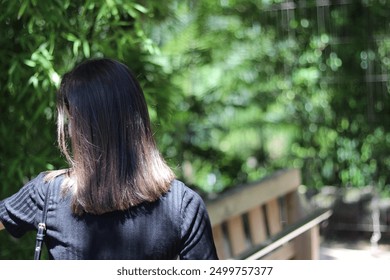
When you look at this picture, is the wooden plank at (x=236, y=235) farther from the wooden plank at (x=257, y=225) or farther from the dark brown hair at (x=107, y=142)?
the dark brown hair at (x=107, y=142)

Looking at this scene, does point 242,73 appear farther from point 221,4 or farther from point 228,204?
point 228,204

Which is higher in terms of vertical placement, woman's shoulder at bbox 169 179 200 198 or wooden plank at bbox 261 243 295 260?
woman's shoulder at bbox 169 179 200 198

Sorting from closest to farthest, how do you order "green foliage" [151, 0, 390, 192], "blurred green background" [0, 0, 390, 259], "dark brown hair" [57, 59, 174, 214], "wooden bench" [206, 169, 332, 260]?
"dark brown hair" [57, 59, 174, 214]
"wooden bench" [206, 169, 332, 260]
"blurred green background" [0, 0, 390, 259]
"green foliage" [151, 0, 390, 192]

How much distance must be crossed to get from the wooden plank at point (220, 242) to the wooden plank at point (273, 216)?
44 centimetres

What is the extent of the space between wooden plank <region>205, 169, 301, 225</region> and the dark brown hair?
1.12m

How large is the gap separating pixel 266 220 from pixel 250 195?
0.34 metres

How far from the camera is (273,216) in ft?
10.3

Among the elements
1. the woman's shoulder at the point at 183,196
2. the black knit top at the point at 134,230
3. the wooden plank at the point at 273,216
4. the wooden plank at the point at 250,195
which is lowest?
the wooden plank at the point at 273,216

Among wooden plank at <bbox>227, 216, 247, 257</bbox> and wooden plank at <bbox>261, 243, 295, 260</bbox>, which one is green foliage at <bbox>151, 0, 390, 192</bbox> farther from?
wooden plank at <bbox>227, 216, 247, 257</bbox>

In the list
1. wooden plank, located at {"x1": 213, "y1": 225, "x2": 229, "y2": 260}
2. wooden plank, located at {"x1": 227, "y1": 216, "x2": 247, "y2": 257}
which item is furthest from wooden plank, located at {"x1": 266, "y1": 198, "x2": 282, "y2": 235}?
wooden plank, located at {"x1": 213, "y1": 225, "x2": 229, "y2": 260}

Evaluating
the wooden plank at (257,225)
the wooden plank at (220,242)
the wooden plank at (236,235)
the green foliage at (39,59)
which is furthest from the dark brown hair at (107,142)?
the wooden plank at (257,225)

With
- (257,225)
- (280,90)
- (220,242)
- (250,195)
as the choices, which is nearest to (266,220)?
(257,225)

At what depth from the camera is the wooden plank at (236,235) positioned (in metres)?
2.71

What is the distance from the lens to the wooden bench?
2.52m
